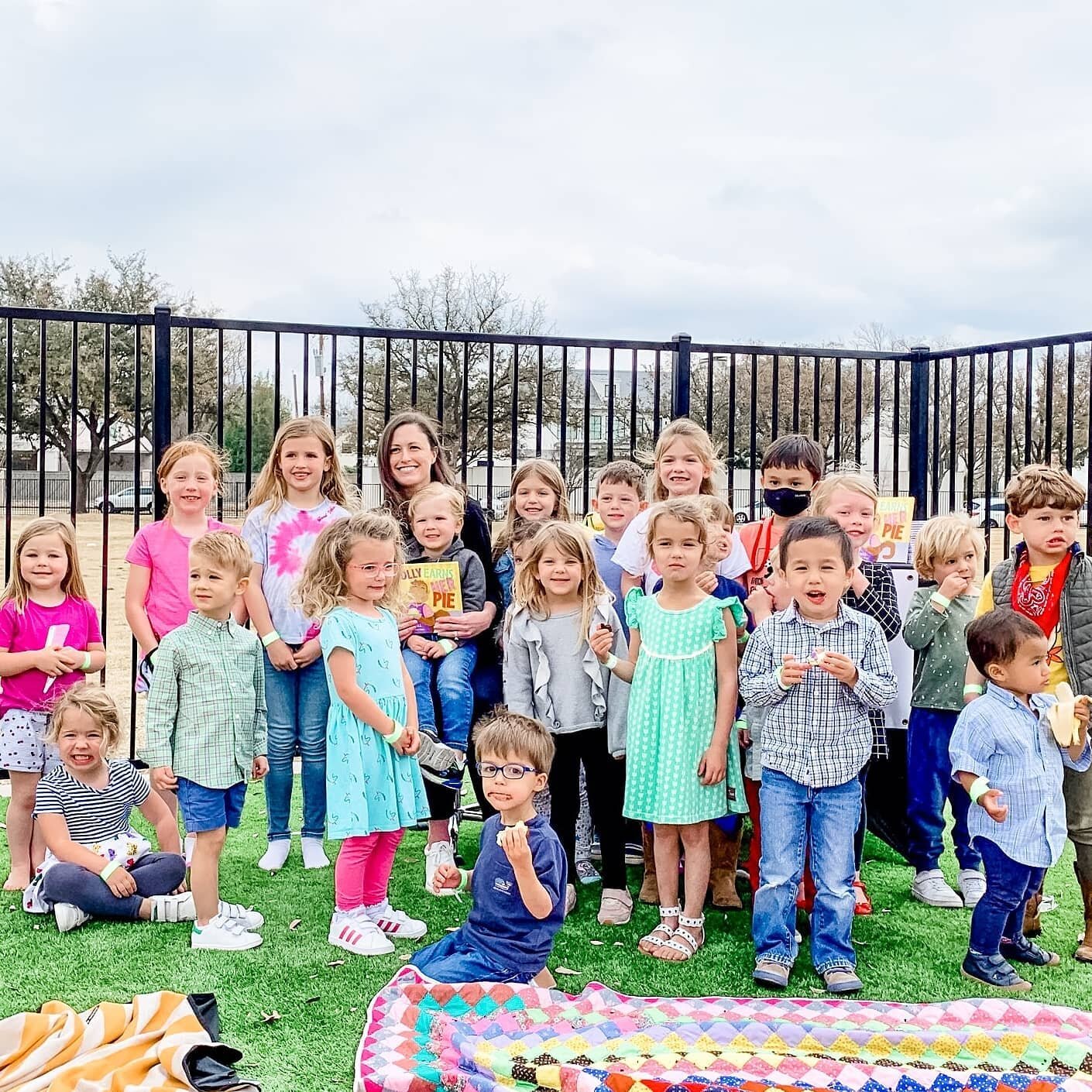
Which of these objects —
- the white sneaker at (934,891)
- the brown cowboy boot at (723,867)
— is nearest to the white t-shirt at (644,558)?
the brown cowboy boot at (723,867)

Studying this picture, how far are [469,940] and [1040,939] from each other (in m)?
2.15

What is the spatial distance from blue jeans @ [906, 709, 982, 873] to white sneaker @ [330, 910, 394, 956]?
2219mm

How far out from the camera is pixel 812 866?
3666 mm

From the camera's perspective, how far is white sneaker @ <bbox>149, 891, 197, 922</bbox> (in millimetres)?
4055

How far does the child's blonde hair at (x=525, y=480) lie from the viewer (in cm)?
473

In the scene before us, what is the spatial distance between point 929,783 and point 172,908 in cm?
307

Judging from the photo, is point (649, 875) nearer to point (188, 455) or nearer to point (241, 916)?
point (241, 916)

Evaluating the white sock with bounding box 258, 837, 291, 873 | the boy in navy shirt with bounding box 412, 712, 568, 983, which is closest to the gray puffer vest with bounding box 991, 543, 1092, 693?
the boy in navy shirt with bounding box 412, 712, 568, 983

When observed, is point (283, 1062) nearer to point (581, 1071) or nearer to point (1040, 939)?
point (581, 1071)

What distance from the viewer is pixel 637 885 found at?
4531mm

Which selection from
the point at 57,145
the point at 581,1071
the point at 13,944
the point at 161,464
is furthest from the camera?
the point at 57,145

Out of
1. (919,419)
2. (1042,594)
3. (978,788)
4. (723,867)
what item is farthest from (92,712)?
(919,419)

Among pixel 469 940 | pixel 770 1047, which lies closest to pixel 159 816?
pixel 469 940

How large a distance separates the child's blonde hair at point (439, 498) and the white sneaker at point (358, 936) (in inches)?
64.3
